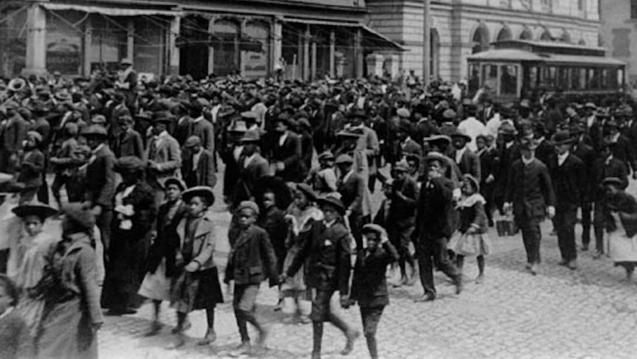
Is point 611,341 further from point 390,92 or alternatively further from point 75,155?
point 390,92

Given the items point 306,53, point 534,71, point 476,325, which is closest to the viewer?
point 476,325

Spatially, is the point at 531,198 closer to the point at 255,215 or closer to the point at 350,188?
the point at 350,188

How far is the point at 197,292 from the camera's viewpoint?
26.5 feet

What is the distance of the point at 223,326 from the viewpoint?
349 inches

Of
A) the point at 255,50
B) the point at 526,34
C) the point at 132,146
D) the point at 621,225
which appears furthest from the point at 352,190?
the point at 526,34

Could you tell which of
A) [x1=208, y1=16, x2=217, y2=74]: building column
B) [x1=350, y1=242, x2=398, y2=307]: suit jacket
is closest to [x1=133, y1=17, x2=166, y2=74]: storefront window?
[x1=208, y1=16, x2=217, y2=74]: building column

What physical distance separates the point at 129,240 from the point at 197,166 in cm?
314

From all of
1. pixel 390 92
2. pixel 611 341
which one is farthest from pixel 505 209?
pixel 390 92

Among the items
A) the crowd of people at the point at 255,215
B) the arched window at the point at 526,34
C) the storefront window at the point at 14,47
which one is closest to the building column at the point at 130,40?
the storefront window at the point at 14,47

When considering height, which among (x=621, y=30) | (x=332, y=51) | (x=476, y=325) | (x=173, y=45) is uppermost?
(x=621, y=30)

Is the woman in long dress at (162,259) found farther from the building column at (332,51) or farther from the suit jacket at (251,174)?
the building column at (332,51)

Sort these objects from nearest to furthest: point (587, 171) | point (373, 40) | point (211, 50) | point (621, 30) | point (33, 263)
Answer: point (33, 263) < point (587, 171) < point (211, 50) < point (373, 40) < point (621, 30)

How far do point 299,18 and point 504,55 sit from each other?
9.35 meters

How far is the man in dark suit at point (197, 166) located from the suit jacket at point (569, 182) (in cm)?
488
